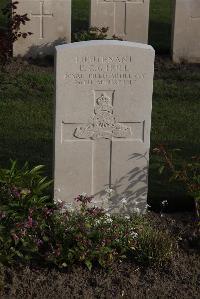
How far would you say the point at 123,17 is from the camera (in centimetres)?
1239

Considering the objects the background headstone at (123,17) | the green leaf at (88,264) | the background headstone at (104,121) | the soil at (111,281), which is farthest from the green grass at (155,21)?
the green leaf at (88,264)

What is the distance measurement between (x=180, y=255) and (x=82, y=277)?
810 mm

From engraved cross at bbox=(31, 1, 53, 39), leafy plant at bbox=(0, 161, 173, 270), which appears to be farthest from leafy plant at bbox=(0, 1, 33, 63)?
leafy plant at bbox=(0, 161, 173, 270)

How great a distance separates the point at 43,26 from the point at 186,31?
2.18 meters

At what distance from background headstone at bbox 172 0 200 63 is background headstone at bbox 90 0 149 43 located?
1.56 feet

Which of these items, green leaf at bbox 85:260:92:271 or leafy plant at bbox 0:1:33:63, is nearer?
green leaf at bbox 85:260:92:271

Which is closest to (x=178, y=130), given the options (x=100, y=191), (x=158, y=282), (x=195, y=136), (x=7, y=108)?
(x=195, y=136)

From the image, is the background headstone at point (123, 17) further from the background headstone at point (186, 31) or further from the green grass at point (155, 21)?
the green grass at point (155, 21)

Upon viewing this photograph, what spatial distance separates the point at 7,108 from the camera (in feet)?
32.6

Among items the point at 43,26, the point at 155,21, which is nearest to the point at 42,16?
the point at 43,26

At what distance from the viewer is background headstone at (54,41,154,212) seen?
6.20 metres

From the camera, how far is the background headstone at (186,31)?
1214 cm

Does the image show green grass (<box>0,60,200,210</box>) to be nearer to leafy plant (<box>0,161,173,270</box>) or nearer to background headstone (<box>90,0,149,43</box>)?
background headstone (<box>90,0,149,43</box>)

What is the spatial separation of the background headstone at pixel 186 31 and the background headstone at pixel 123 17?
48 centimetres
